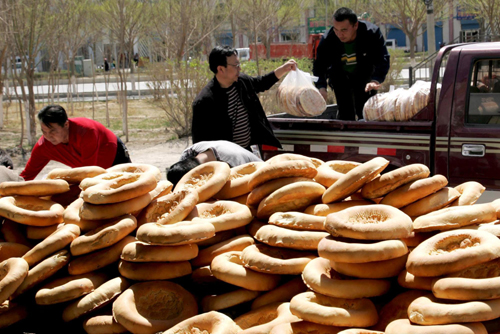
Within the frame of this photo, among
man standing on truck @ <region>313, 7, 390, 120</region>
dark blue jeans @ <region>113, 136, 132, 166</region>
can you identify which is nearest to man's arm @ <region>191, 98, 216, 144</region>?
dark blue jeans @ <region>113, 136, 132, 166</region>

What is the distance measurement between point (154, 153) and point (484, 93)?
8.12 metres

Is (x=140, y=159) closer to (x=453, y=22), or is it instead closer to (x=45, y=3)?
(x=45, y=3)

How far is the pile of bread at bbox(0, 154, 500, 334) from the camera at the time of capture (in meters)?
2.09

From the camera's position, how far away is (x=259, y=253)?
247 centimetres

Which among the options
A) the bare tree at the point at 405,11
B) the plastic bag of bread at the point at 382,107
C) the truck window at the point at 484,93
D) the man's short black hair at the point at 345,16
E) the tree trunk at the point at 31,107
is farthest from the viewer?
the bare tree at the point at 405,11

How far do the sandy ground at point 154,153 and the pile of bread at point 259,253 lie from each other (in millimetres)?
7037

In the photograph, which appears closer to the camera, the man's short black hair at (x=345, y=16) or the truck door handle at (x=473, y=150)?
the truck door handle at (x=473, y=150)

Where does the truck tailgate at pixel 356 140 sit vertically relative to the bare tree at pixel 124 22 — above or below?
below

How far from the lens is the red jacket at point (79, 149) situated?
14.7 feet

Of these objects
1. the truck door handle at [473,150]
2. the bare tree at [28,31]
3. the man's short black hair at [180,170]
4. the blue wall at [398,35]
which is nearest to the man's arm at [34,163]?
the man's short black hair at [180,170]

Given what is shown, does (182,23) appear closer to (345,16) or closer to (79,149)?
(345,16)

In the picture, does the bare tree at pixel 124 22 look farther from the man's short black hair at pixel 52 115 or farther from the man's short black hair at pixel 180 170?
the man's short black hair at pixel 180 170

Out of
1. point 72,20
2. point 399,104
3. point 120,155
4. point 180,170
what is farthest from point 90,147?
point 72,20

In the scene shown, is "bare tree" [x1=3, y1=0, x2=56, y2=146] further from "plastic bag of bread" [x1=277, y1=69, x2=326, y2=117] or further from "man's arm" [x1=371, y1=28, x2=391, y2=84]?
"man's arm" [x1=371, y1=28, x2=391, y2=84]
